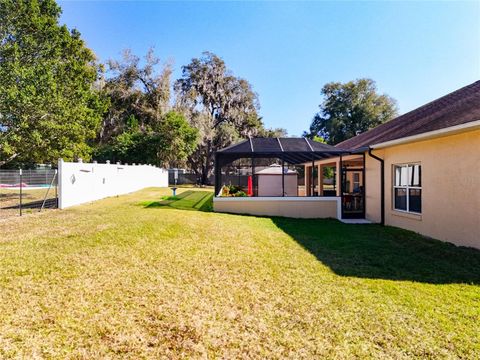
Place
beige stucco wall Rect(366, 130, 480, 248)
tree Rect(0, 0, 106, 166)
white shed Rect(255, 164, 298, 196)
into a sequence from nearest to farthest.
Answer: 1. beige stucco wall Rect(366, 130, 480, 248)
2. tree Rect(0, 0, 106, 166)
3. white shed Rect(255, 164, 298, 196)

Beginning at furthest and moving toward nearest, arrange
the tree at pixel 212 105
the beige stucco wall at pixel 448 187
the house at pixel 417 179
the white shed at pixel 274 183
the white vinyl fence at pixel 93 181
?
the tree at pixel 212 105 < the white shed at pixel 274 183 < the white vinyl fence at pixel 93 181 < the house at pixel 417 179 < the beige stucco wall at pixel 448 187

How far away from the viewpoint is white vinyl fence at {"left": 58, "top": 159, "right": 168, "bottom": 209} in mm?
11922

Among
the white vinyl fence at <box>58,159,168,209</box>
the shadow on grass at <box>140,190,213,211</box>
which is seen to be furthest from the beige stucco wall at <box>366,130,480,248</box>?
the white vinyl fence at <box>58,159,168,209</box>

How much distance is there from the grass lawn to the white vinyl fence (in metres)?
4.56

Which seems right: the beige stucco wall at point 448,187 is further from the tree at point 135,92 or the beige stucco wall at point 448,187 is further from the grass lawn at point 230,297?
the tree at point 135,92

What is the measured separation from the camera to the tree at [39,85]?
15.0 metres

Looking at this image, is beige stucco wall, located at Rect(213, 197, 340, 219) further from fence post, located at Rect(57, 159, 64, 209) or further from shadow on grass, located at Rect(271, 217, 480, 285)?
fence post, located at Rect(57, 159, 64, 209)

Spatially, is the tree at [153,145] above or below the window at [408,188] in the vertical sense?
above

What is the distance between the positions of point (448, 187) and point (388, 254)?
8.29 feet

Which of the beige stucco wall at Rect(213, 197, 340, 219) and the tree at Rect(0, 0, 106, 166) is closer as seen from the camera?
the beige stucco wall at Rect(213, 197, 340, 219)

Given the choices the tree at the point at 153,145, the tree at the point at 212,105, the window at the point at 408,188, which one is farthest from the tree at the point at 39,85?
the tree at the point at 212,105

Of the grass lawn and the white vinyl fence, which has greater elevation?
the white vinyl fence

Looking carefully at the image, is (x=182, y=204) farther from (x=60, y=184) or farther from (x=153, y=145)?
(x=153, y=145)

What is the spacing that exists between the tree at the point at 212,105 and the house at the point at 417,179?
23.3 m
